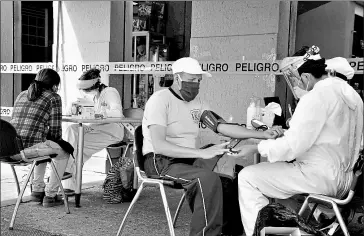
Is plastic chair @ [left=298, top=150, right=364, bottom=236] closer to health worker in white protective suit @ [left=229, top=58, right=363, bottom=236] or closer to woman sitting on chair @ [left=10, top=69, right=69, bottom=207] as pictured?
health worker in white protective suit @ [left=229, top=58, right=363, bottom=236]

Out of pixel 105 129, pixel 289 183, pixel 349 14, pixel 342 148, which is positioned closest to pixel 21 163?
pixel 105 129

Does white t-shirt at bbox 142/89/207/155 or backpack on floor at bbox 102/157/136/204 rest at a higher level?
white t-shirt at bbox 142/89/207/155

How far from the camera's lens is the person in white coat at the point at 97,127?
5387 millimetres

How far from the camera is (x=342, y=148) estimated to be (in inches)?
113

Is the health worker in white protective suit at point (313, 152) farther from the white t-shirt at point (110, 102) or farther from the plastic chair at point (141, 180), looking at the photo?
the white t-shirt at point (110, 102)

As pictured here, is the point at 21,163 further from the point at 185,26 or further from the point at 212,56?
the point at 185,26

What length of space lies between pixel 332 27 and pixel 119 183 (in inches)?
178

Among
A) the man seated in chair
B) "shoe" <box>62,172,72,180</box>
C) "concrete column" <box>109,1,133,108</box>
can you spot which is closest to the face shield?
the man seated in chair

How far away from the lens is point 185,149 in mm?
3250

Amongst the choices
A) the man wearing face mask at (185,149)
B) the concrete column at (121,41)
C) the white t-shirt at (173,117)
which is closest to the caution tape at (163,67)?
the concrete column at (121,41)

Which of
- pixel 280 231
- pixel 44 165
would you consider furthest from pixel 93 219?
pixel 280 231

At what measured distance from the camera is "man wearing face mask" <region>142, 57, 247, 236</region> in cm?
302

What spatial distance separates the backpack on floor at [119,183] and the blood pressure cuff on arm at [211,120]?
1.84m

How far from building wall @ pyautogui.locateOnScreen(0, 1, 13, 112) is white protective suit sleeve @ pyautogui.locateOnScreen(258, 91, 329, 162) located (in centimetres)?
701
